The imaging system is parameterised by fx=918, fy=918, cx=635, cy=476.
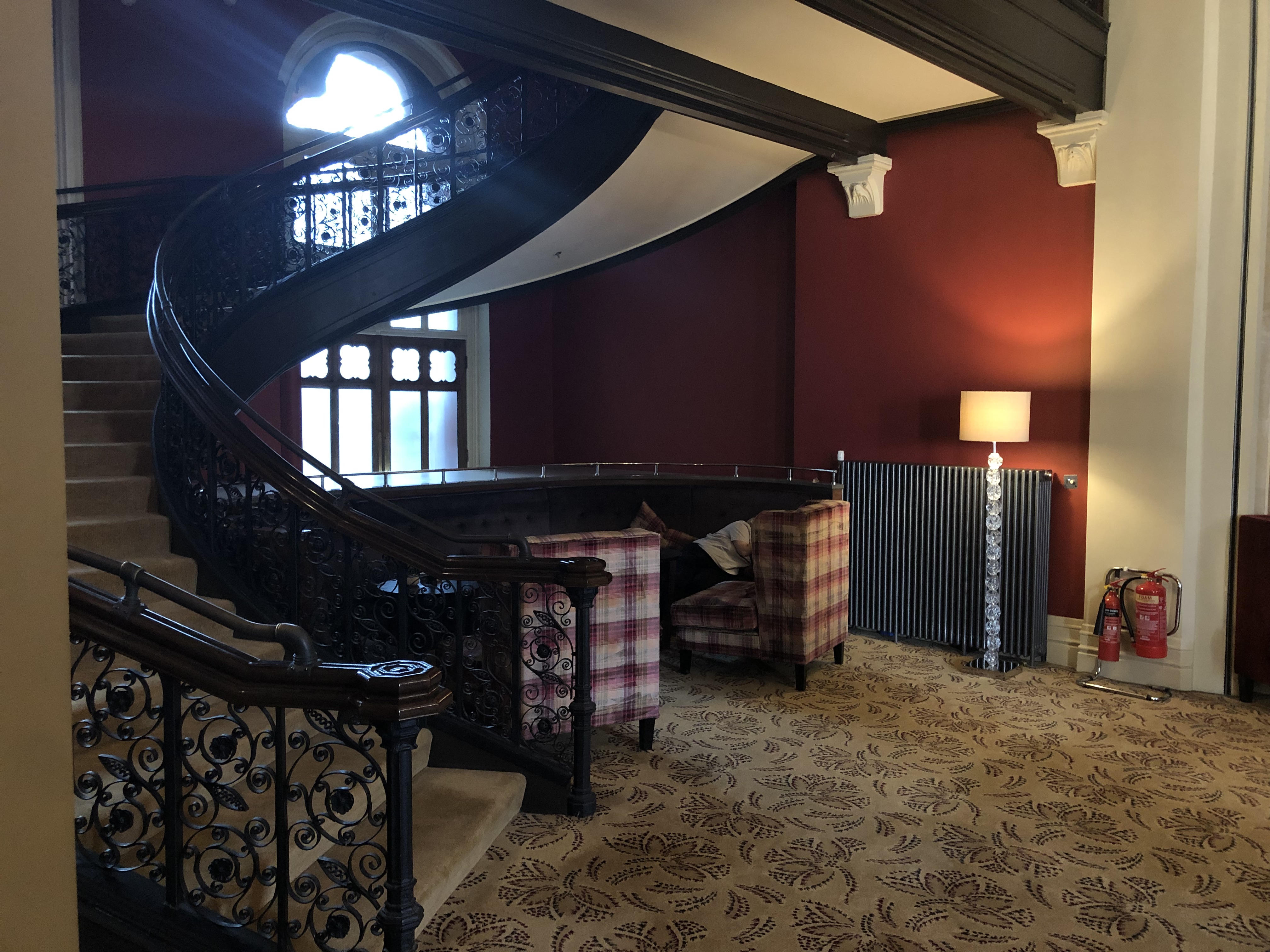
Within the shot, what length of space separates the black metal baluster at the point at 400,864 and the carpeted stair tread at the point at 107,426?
9.82 ft

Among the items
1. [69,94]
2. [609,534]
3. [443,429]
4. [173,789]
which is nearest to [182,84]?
[69,94]

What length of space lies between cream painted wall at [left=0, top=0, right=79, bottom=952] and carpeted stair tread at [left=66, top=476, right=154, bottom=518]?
3.36 metres

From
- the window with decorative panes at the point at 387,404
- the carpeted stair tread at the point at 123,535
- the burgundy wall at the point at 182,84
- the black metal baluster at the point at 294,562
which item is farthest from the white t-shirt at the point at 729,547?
the burgundy wall at the point at 182,84

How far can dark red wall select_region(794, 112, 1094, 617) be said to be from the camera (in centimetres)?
588

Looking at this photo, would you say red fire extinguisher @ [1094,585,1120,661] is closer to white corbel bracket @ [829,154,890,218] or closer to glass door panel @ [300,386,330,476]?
white corbel bracket @ [829,154,890,218]

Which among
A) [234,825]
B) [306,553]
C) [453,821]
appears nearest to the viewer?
[234,825]

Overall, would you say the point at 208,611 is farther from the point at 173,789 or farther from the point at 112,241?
the point at 112,241

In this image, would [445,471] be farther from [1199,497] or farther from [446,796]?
[1199,497]

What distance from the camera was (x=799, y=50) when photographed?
5164 millimetres

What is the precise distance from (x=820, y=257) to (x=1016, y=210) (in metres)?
1.49

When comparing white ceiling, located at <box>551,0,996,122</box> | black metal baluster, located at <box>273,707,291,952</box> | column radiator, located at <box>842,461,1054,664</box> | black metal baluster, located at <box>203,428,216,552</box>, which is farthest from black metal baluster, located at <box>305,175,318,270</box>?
black metal baluster, located at <box>273,707,291,952</box>

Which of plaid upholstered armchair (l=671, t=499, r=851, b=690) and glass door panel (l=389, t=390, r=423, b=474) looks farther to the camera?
glass door panel (l=389, t=390, r=423, b=474)

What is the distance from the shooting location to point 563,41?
4.33 m

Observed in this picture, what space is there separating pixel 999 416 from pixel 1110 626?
4.56 feet
